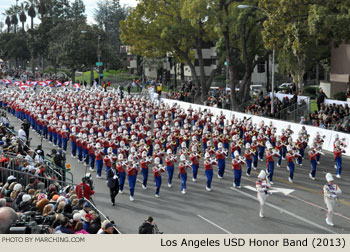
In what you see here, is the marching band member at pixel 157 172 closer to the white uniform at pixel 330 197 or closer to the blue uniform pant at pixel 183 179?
the blue uniform pant at pixel 183 179

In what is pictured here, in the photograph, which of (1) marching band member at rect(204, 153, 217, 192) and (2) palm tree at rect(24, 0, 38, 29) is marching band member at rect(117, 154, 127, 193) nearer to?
(1) marching band member at rect(204, 153, 217, 192)

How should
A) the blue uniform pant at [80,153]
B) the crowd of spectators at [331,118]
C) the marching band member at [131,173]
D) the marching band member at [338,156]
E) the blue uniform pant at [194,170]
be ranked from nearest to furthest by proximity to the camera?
the marching band member at [131,173]
the blue uniform pant at [194,170]
the marching band member at [338,156]
the blue uniform pant at [80,153]
the crowd of spectators at [331,118]

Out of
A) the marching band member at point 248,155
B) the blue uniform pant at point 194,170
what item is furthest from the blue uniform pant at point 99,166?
the marching band member at point 248,155

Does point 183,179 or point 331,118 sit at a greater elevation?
point 331,118

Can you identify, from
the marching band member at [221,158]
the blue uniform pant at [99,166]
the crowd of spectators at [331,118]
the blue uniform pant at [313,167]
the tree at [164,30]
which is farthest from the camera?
the tree at [164,30]

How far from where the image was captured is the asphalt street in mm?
13305

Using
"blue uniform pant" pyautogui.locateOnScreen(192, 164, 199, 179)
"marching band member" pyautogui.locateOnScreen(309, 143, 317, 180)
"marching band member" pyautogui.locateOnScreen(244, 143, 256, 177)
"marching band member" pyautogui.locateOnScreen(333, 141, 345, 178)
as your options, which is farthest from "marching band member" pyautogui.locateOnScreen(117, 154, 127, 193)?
"marching band member" pyautogui.locateOnScreen(333, 141, 345, 178)

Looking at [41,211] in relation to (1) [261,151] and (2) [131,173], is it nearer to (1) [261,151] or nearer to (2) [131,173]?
(2) [131,173]

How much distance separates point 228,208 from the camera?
15.1 metres

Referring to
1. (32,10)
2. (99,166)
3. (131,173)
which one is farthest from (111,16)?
(131,173)

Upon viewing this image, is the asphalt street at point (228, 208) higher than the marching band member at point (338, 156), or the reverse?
the marching band member at point (338, 156)

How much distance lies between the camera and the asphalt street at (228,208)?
43.7 feet

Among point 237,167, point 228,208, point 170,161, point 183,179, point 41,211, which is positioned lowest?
point 228,208

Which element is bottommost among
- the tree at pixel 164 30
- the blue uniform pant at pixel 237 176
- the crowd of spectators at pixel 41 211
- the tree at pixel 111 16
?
the blue uniform pant at pixel 237 176
